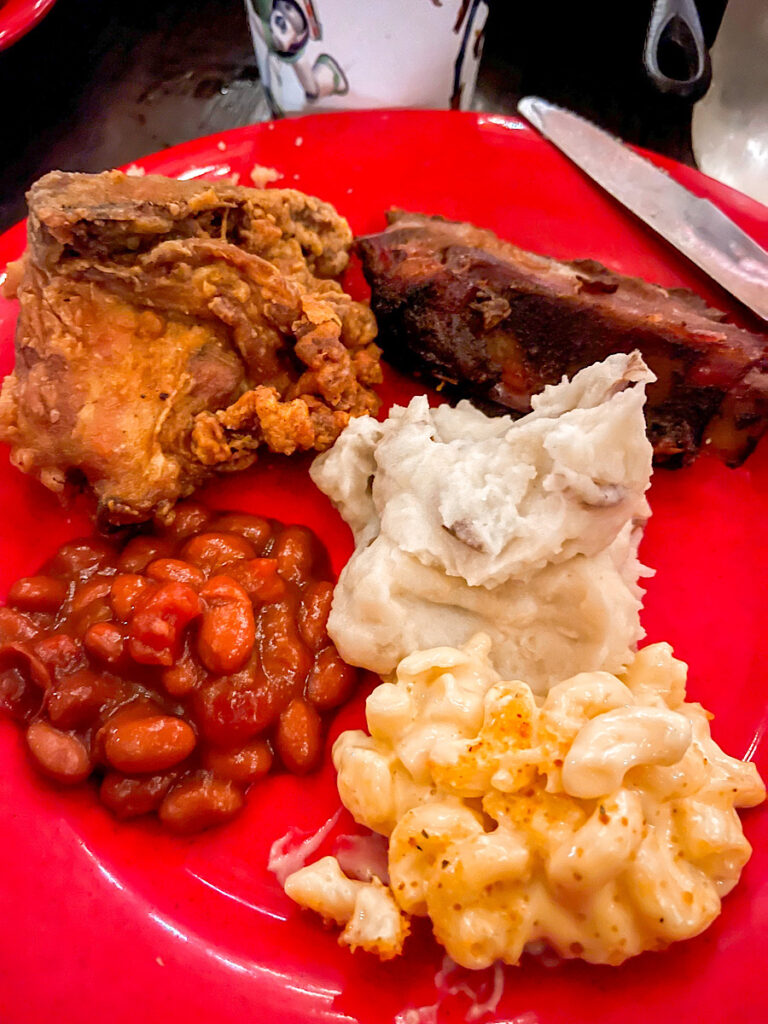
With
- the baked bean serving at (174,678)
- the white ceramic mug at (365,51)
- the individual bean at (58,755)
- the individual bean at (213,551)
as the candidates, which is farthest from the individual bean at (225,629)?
the white ceramic mug at (365,51)

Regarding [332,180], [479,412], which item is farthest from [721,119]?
[479,412]

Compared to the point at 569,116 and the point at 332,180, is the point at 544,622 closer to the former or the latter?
the point at 332,180

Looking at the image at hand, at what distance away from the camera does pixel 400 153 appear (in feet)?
8.29

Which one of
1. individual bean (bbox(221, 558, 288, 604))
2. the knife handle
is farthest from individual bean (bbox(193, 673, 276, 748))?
the knife handle

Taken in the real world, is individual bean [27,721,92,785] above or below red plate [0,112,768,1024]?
above

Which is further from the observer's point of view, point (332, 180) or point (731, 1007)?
point (332, 180)

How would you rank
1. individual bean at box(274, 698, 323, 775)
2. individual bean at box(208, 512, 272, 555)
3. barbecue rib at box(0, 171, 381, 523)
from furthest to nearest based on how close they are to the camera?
individual bean at box(208, 512, 272, 555) → barbecue rib at box(0, 171, 381, 523) → individual bean at box(274, 698, 323, 775)

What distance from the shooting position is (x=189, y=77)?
10.6ft

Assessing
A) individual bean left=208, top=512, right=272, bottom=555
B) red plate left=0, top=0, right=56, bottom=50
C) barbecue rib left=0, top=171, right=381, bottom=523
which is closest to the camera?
barbecue rib left=0, top=171, right=381, bottom=523

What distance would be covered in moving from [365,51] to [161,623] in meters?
1.86

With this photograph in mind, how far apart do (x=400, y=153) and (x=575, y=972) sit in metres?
2.43

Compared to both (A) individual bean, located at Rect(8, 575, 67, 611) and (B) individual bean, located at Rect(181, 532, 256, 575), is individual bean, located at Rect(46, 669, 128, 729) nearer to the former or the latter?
(A) individual bean, located at Rect(8, 575, 67, 611)

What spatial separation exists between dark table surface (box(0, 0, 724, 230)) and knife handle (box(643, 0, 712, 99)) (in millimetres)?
459

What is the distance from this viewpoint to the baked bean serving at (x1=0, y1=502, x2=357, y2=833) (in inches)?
64.1
